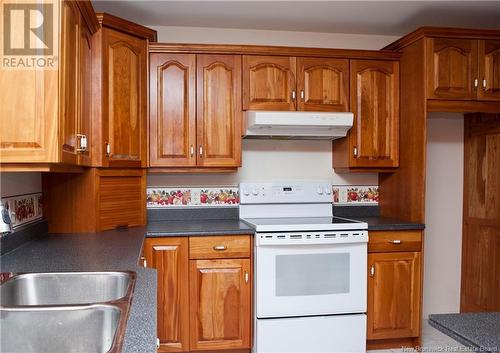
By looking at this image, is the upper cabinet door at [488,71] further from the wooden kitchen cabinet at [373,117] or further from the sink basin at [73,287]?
the sink basin at [73,287]

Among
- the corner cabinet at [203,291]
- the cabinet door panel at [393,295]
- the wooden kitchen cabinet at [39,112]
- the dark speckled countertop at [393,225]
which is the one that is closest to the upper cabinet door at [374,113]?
the dark speckled countertop at [393,225]

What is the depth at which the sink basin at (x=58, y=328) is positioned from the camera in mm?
1134

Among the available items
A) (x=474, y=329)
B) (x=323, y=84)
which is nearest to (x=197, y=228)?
(x=323, y=84)

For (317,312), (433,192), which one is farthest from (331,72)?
(317,312)

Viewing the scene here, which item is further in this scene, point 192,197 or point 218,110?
point 192,197

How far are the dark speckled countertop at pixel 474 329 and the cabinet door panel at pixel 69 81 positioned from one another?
1.38 m

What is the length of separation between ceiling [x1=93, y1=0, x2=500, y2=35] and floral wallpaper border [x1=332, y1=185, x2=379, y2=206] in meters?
1.21

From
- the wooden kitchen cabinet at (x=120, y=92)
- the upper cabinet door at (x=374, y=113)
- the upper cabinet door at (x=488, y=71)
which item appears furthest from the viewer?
the upper cabinet door at (x=374, y=113)

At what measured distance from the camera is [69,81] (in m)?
1.68

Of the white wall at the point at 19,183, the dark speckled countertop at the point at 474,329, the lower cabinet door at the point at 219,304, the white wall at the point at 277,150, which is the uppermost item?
the white wall at the point at 277,150

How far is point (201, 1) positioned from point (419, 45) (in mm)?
1451

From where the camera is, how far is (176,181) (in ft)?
9.96

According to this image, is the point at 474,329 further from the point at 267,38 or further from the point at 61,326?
the point at 267,38

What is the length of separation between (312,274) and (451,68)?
163cm
